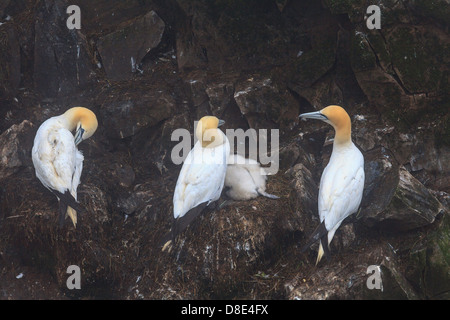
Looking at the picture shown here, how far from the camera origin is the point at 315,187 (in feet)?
24.0

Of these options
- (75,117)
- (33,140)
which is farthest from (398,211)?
(33,140)

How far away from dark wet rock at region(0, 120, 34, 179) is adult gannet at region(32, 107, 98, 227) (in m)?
0.57

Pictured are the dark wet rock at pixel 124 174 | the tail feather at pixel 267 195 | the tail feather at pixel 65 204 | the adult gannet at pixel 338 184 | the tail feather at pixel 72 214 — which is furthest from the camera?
the dark wet rock at pixel 124 174

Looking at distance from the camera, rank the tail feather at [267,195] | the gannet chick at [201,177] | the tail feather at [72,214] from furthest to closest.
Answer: the tail feather at [267,195] < the tail feather at [72,214] < the gannet chick at [201,177]

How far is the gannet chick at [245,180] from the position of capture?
7.02 metres

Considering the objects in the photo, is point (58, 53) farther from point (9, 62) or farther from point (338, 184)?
point (338, 184)

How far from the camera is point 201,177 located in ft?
21.8

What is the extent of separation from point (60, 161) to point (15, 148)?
102 cm

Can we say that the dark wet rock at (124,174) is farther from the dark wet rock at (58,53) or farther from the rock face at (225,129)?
the dark wet rock at (58,53)

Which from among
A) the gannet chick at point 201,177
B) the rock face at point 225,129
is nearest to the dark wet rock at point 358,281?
the rock face at point 225,129

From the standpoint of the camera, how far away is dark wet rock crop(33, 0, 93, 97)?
847 cm

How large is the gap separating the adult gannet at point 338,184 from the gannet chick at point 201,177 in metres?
1.02

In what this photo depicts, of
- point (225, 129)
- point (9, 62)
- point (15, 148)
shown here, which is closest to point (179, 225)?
point (225, 129)

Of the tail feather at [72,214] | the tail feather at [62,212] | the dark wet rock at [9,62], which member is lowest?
the tail feather at [72,214]
